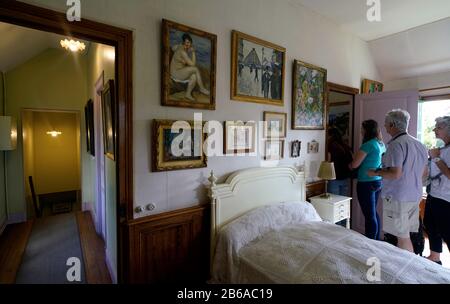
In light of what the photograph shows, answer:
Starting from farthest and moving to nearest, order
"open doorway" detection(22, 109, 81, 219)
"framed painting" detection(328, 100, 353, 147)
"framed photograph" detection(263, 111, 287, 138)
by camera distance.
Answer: "open doorway" detection(22, 109, 81, 219), "framed painting" detection(328, 100, 353, 147), "framed photograph" detection(263, 111, 287, 138)

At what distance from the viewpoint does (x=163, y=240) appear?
6.06 ft

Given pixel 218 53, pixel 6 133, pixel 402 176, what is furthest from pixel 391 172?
pixel 6 133

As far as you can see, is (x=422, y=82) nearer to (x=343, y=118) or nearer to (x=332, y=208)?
(x=343, y=118)

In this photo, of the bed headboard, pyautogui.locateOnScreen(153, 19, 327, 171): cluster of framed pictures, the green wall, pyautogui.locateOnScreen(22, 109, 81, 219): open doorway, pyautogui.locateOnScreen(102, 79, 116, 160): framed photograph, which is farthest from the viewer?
pyautogui.locateOnScreen(22, 109, 81, 219): open doorway

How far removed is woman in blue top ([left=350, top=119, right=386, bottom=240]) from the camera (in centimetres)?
272

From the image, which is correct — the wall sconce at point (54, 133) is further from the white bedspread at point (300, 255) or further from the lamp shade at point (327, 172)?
the lamp shade at point (327, 172)

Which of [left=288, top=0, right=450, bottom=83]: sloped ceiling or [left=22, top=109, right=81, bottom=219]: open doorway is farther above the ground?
[left=288, top=0, right=450, bottom=83]: sloped ceiling

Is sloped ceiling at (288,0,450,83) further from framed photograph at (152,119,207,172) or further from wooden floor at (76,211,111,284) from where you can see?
wooden floor at (76,211,111,284)

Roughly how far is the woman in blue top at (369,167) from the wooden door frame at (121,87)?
2498mm

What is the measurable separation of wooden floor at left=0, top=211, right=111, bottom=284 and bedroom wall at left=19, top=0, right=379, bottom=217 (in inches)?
60.1

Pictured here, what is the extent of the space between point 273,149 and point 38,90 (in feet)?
14.6

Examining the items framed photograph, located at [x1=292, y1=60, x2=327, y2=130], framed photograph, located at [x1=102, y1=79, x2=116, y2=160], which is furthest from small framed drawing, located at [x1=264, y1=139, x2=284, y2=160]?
framed photograph, located at [x1=102, y1=79, x2=116, y2=160]

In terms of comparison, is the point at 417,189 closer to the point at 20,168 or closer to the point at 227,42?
the point at 227,42

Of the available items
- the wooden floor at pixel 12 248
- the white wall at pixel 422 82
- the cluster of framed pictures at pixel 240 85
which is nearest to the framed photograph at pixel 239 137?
the cluster of framed pictures at pixel 240 85
